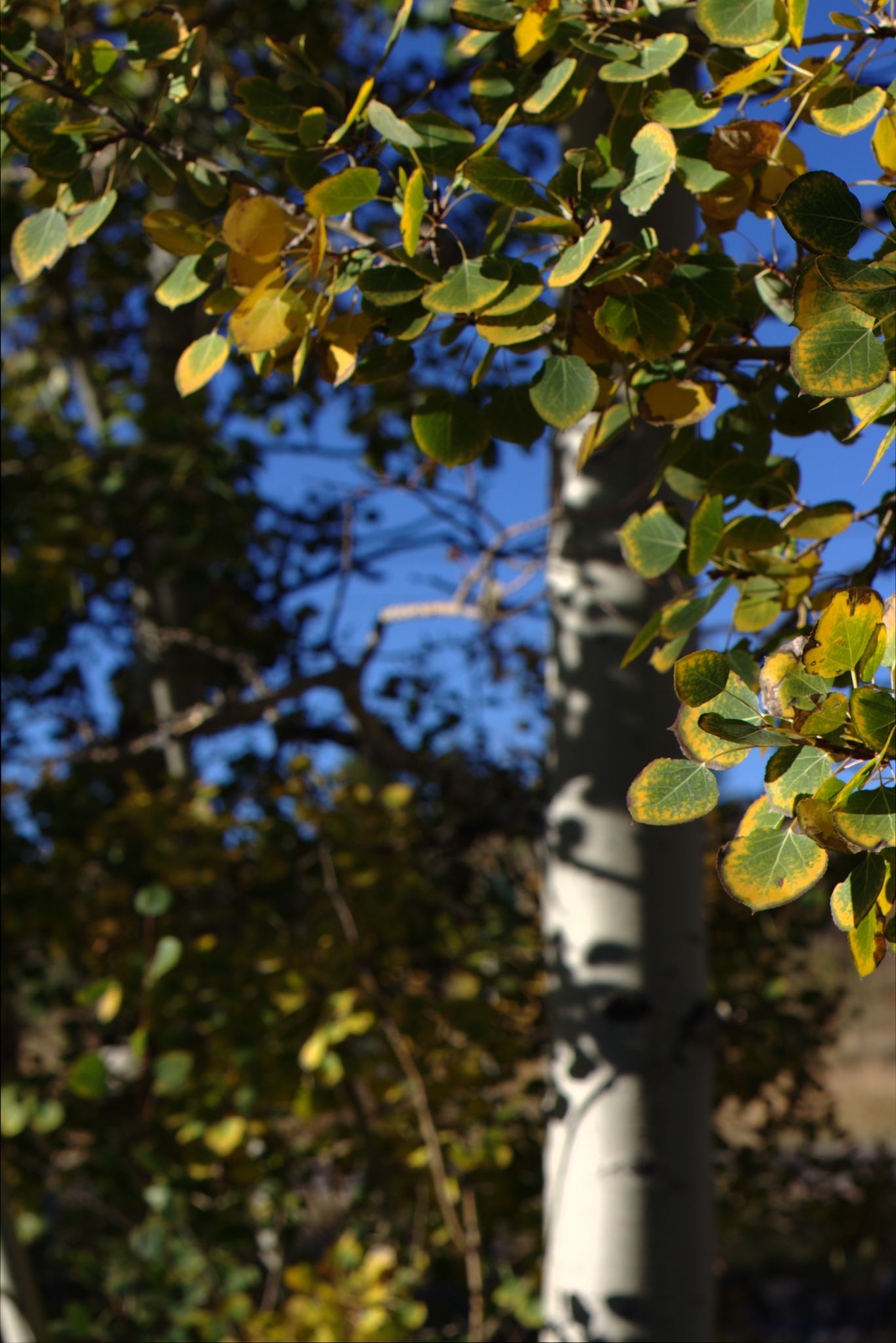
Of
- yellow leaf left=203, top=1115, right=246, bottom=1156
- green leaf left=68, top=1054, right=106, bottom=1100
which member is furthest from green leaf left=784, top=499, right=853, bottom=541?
yellow leaf left=203, top=1115, right=246, bottom=1156

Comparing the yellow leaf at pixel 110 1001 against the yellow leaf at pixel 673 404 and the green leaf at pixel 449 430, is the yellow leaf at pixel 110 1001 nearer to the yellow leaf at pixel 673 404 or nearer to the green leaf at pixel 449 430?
the green leaf at pixel 449 430

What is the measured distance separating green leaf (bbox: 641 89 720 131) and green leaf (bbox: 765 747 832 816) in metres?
0.43

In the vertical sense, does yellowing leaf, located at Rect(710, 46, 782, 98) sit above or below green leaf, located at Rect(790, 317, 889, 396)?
above

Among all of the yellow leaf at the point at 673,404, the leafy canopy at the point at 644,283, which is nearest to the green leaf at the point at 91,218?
the leafy canopy at the point at 644,283

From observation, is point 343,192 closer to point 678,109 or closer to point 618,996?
point 678,109

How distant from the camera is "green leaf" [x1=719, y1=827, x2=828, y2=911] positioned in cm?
55

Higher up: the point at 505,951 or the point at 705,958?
the point at 505,951

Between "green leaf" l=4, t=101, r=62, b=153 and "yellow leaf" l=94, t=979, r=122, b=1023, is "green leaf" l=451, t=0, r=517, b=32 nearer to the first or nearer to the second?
"green leaf" l=4, t=101, r=62, b=153

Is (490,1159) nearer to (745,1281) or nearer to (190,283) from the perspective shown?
(190,283)

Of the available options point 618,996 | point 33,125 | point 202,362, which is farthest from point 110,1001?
point 33,125

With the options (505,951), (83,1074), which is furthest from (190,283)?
(505,951)

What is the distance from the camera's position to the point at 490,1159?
2.11m

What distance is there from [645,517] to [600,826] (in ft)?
1.91

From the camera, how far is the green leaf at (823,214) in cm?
54
